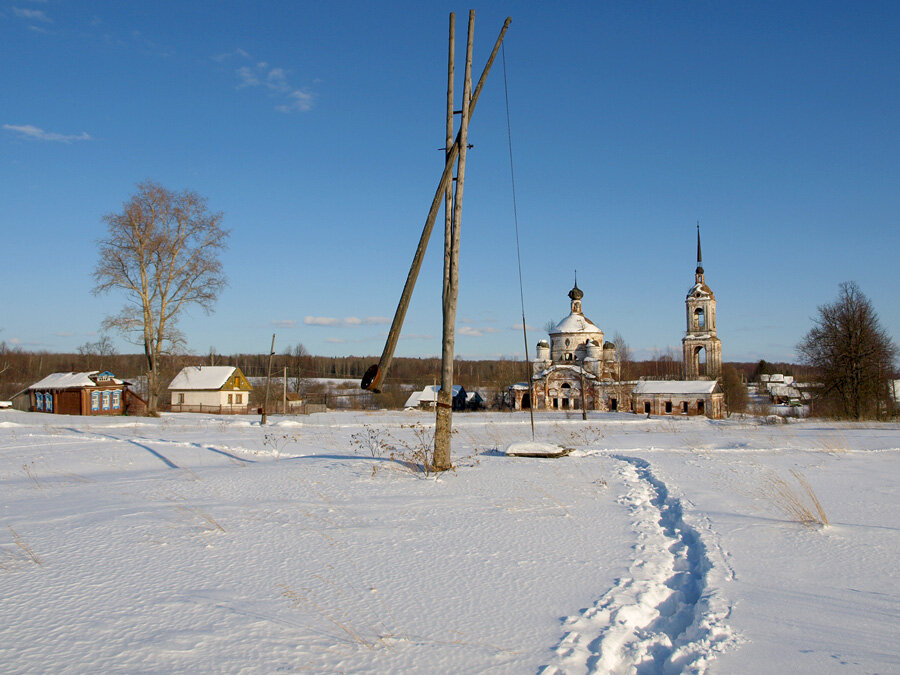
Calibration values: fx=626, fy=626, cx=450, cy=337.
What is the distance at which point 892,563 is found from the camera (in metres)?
4.57

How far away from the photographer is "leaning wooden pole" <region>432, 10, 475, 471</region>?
29.1 ft

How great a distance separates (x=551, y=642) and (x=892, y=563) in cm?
301

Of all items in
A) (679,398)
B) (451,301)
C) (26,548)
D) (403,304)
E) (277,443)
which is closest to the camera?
(26,548)

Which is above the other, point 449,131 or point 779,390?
point 449,131

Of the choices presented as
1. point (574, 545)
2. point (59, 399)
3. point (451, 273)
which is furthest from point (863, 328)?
point (59, 399)

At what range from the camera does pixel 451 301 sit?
9.10 m

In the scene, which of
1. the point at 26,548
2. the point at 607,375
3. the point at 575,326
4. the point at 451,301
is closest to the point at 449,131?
the point at 451,301

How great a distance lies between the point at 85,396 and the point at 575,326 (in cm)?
4382

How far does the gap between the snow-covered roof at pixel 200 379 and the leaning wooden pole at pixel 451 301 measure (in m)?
45.6

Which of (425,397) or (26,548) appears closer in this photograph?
(26,548)

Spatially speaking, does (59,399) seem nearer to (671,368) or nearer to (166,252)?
(166,252)

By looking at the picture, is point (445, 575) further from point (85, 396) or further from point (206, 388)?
point (206, 388)

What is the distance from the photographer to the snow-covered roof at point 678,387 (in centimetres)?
5697

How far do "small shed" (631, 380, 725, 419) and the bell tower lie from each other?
8.26m
